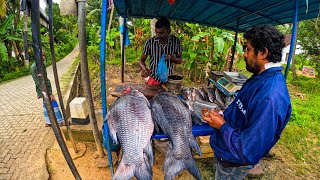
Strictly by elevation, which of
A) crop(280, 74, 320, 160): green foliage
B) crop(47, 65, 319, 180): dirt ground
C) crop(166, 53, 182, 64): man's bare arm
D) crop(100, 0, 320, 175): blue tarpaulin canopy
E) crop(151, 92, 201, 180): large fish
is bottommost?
crop(47, 65, 319, 180): dirt ground

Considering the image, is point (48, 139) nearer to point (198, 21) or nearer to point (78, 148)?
point (78, 148)

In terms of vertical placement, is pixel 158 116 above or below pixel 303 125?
above

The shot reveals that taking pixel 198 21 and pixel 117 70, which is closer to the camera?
pixel 198 21

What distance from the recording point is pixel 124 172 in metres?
1.80

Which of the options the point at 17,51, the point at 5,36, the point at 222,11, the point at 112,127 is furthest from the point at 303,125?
the point at 17,51

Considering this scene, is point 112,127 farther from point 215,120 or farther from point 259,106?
point 259,106

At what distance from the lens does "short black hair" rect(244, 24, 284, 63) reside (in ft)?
5.20

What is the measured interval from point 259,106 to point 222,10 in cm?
271

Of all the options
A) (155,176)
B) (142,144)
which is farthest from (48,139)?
(142,144)

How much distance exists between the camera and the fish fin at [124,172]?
178 centimetres

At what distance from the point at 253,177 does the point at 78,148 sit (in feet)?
10.4

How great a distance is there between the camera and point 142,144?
6.30 feet

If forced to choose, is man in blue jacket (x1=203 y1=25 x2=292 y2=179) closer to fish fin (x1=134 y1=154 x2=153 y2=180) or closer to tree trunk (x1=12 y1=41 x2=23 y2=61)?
fish fin (x1=134 y1=154 x2=153 y2=180)

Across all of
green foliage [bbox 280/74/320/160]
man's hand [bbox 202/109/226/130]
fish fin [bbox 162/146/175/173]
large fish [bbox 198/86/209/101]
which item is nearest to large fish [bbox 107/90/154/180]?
fish fin [bbox 162/146/175/173]
